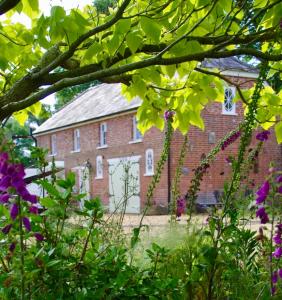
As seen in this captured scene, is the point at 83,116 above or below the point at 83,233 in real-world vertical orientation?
above

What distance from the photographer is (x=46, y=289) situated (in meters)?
1.96

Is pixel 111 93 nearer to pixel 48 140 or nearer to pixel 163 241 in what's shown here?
pixel 48 140

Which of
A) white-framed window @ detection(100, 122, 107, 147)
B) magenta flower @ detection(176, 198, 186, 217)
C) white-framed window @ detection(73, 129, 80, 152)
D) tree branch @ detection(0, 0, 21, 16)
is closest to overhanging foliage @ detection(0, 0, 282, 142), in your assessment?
tree branch @ detection(0, 0, 21, 16)

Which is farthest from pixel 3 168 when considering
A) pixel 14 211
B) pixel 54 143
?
pixel 54 143

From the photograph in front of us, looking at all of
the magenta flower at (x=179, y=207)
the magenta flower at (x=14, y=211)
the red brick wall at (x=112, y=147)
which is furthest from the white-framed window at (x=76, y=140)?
the magenta flower at (x=14, y=211)

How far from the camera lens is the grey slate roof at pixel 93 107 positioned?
2675 centimetres

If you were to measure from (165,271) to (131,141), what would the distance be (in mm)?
22700

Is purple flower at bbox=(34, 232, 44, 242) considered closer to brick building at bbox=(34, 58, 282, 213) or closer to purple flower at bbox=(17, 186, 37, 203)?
purple flower at bbox=(17, 186, 37, 203)

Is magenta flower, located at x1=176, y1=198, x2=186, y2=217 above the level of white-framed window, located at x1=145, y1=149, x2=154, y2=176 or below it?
below

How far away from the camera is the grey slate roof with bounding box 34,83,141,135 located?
87.8ft

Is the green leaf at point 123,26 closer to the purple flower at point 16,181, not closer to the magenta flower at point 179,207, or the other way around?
the purple flower at point 16,181

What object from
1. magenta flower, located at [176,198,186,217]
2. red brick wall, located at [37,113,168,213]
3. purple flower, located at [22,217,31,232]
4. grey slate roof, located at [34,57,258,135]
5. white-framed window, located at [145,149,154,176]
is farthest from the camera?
grey slate roof, located at [34,57,258,135]

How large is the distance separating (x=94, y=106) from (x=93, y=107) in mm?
84

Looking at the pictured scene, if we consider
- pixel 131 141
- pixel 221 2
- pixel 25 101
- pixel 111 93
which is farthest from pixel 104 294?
pixel 111 93
